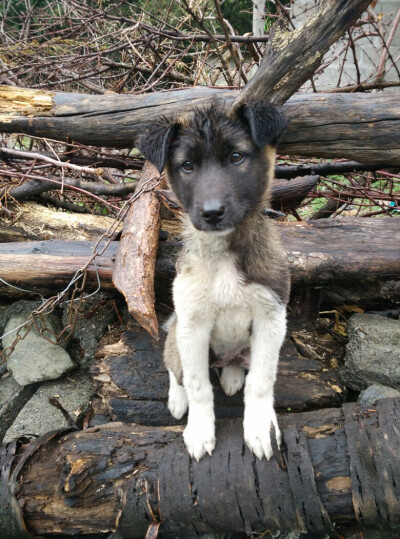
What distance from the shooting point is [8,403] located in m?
3.83

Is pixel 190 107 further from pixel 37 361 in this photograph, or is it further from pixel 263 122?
pixel 37 361

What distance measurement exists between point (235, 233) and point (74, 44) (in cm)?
580

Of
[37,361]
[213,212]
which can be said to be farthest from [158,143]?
[37,361]

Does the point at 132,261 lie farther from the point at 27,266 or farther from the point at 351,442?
the point at 351,442

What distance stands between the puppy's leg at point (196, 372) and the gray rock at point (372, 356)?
123cm

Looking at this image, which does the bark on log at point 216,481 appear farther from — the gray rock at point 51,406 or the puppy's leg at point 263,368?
the gray rock at point 51,406

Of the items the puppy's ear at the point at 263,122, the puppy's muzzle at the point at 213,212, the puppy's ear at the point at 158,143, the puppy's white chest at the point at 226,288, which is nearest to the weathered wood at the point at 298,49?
the puppy's ear at the point at 263,122

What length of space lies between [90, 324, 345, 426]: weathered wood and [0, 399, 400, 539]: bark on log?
1.61 ft

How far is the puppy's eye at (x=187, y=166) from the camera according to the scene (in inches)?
109

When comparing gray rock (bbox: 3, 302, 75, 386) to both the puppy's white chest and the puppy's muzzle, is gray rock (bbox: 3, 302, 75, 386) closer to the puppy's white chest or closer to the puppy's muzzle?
the puppy's white chest

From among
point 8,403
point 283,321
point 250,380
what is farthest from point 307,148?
point 8,403

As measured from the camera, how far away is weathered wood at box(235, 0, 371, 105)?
127 inches

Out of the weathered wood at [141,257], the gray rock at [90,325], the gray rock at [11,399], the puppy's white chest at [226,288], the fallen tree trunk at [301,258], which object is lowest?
the gray rock at [11,399]

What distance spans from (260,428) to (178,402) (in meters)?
0.79
